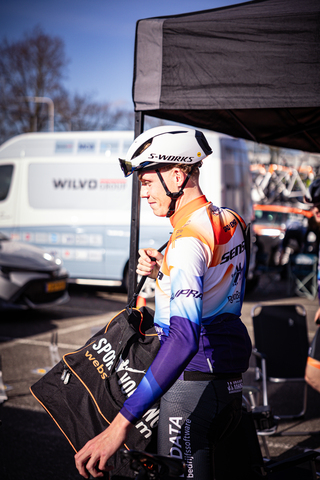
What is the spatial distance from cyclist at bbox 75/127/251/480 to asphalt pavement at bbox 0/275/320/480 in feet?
5.75

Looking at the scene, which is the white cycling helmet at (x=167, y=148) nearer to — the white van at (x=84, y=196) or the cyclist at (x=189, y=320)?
the cyclist at (x=189, y=320)

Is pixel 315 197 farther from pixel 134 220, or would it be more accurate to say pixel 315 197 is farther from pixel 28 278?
pixel 28 278

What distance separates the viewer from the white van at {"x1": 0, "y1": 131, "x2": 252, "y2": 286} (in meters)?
8.66

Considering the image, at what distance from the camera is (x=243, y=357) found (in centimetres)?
165

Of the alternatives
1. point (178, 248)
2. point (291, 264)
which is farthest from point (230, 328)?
point (291, 264)

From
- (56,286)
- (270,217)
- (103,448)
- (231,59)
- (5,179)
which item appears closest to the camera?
(103,448)

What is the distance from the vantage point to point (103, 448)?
4.31ft

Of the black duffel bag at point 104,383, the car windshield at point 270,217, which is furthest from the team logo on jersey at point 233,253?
the car windshield at point 270,217

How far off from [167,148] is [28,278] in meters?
5.75

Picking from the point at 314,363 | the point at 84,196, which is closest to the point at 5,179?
the point at 84,196

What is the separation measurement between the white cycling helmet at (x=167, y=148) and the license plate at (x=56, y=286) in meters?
5.80

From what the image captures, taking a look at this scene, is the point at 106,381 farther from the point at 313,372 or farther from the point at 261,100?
the point at 313,372

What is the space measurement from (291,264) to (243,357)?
981cm

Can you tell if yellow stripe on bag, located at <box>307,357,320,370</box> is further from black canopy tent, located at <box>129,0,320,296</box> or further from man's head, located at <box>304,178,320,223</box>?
black canopy tent, located at <box>129,0,320,296</box>
